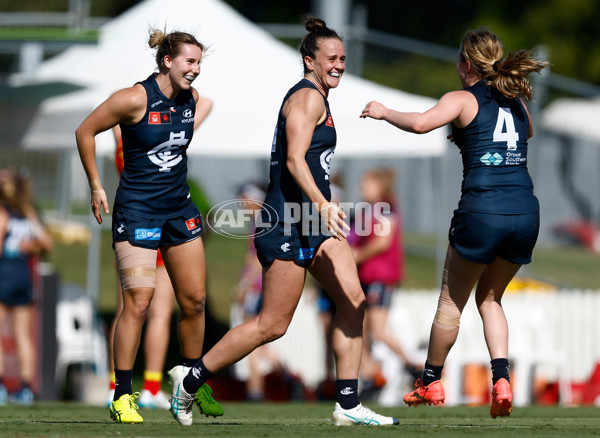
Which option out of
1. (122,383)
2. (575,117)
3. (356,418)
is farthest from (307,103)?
(575,117)

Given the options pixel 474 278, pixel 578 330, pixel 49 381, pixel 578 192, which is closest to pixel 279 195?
pixel 474 278

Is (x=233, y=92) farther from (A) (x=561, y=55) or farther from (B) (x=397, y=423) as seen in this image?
(A) (x=561, y=55)

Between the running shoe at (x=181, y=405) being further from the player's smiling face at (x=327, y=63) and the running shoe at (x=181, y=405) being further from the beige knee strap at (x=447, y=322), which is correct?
the player's smiling face at (x=327, y=63)

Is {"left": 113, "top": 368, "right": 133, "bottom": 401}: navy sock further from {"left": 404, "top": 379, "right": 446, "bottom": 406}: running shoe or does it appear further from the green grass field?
{"left": 404, "top": 379, "right": 446, "bottom": 406}: running shoe

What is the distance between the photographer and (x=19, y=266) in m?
9.91

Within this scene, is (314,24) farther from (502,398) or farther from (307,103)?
(502,398)

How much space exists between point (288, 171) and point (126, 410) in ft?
5.07

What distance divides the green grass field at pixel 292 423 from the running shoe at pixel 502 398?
9 cm

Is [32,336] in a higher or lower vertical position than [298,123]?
lower

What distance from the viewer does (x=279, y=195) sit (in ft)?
18.2

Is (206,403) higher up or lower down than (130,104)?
lower down

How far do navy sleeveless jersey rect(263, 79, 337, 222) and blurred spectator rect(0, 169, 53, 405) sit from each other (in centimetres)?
498

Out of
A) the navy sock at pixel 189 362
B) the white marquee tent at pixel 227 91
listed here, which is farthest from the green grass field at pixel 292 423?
the white marquee tent at pixel 227 91

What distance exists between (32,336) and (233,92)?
2971mm
